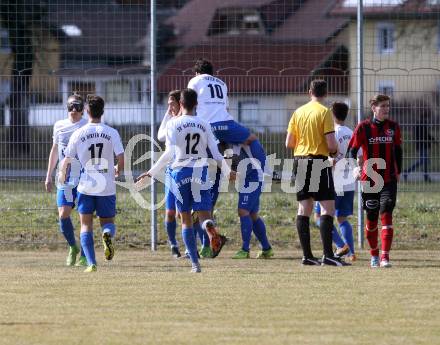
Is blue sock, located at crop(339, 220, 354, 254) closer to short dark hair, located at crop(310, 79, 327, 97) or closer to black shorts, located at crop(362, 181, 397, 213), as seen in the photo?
black shorts, located at crop(362, 181, 397, 213)

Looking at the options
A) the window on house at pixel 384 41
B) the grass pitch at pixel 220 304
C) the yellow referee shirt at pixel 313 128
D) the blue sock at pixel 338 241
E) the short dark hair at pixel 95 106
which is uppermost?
the window on house at pixel 384 41

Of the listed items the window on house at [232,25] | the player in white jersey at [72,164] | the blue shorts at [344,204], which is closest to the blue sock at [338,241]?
the blue shorts at [344,204]

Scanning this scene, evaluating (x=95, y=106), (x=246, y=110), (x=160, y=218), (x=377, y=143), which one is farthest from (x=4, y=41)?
(x=377, y=143)

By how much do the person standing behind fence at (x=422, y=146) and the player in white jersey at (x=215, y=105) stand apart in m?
3.39

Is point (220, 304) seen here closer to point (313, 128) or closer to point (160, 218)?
point (313, 128)

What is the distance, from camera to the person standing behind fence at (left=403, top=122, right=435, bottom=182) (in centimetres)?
1739

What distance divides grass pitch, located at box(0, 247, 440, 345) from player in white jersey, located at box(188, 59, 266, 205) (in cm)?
178

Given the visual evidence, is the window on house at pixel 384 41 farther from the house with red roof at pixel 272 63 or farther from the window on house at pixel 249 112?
the window on house at pixel 249 112

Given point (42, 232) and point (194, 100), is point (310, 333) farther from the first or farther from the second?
point (42, 232)

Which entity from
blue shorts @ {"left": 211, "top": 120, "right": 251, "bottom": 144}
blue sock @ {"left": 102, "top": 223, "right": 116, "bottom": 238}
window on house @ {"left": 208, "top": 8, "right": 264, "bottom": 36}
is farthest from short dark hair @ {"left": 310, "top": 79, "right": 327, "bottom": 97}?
window on house @ {"left": 208, "top": 8, "right": 264, "bottom": 36}

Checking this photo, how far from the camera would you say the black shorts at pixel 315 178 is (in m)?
13.6

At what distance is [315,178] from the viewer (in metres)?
13.6

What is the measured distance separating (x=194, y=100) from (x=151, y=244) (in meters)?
5.05

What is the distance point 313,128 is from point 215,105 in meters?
1.69
